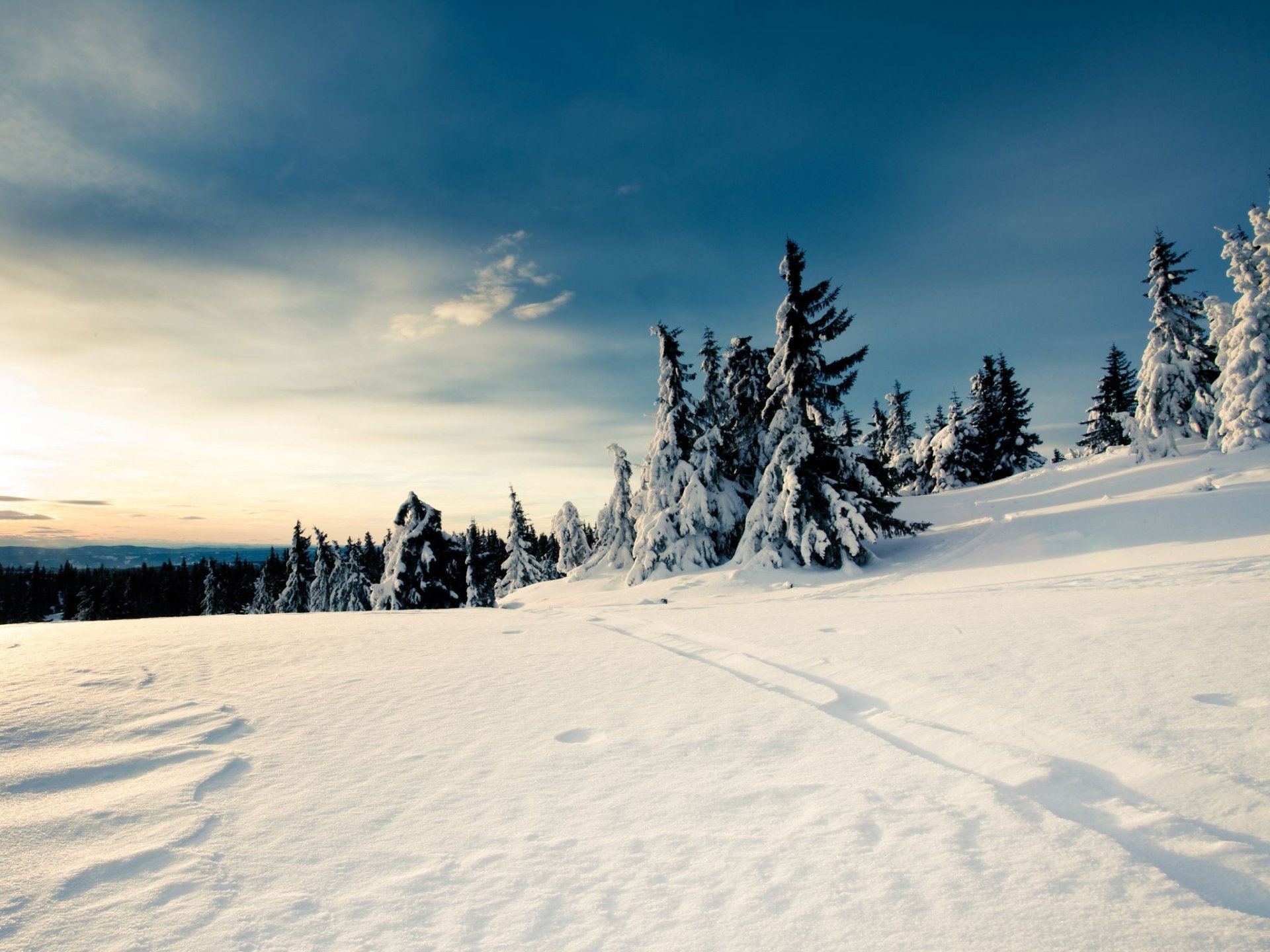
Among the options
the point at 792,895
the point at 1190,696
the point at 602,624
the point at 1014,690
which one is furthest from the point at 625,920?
the point at 602,624

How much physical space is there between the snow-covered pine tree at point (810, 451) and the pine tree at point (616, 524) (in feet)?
34.4

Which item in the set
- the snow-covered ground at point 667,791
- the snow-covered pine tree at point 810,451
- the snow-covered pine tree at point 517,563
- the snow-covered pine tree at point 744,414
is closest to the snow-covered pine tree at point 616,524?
the snow-covered pine tree at point 744,414

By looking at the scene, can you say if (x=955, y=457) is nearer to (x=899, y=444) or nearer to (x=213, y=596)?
(x=899, y=444)

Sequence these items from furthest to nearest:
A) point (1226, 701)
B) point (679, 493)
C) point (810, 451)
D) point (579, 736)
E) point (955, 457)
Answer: point (955, 457)
point (679, 493)
point (810, 451)
point (579, 736)
point (1226, 701)

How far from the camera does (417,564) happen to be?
88.1ft

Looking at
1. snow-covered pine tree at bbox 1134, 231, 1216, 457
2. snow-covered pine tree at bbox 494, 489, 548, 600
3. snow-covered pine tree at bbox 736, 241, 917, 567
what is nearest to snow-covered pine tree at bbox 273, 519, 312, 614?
snow-covered pine tree at bbox 494, 489, 548, 600

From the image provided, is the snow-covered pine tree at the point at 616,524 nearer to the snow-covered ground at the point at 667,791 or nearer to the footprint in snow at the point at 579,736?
the snow-covered ground at the point at 667,791

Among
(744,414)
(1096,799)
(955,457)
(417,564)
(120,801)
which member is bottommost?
(1096,799)

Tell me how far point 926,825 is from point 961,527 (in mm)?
19891

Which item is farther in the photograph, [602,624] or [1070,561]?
[1070,561]

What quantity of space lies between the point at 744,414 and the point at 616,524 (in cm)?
910

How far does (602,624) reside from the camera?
9.70 meters

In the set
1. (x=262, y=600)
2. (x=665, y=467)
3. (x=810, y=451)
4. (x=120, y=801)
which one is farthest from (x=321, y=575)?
(x=120, y=801)

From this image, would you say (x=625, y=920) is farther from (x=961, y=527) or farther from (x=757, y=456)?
(x=757, y=456)
